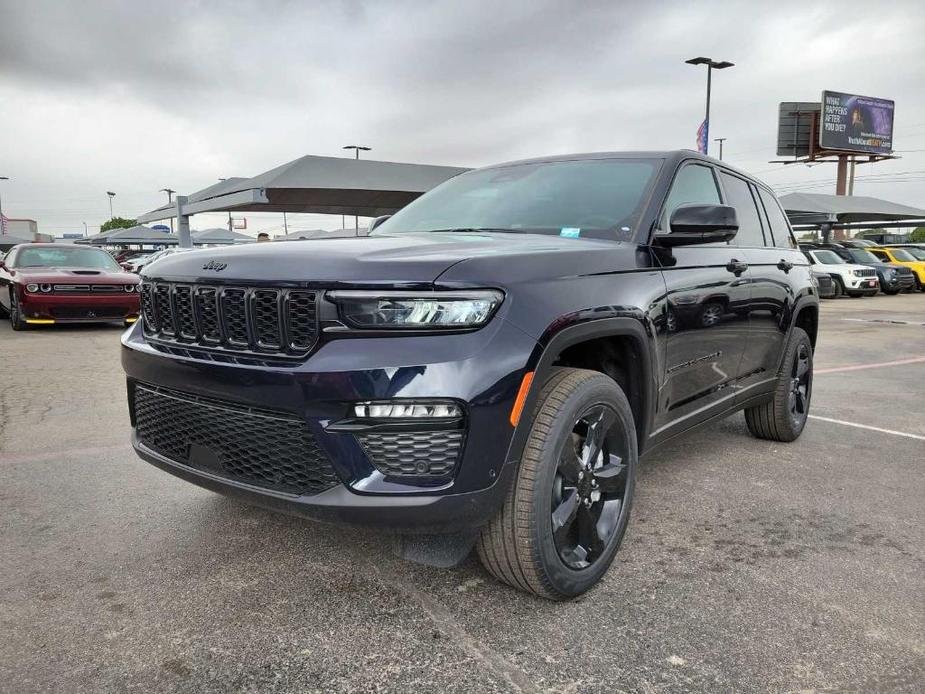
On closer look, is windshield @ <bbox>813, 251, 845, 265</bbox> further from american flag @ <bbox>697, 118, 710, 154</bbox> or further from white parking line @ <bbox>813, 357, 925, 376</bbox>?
white parking line @ <bbox>813, 357, 925, 376</bbox>

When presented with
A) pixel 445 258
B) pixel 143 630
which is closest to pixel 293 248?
pixel 445 258

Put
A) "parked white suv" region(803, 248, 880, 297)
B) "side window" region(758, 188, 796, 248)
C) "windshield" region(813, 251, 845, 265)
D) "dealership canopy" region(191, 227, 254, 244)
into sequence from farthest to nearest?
"dealership canopy" region(191, 227, 254, 244) < "windshield" region(813, 251, 845, 265) < "parked white suv" region(803, 248, 880, 297) < "side window" region(758, 188, 796, 248)

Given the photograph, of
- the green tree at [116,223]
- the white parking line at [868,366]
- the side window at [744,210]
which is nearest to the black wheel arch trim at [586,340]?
the side window at [744,210]

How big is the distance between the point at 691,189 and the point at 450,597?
2236 mm

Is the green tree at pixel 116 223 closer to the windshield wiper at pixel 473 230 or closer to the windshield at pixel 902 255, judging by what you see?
the windshield at pixel 902 255

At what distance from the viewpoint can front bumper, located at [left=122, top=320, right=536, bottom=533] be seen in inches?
81.7

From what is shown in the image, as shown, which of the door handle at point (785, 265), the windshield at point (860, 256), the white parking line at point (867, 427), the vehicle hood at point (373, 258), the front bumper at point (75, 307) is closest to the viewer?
the vehicle hood at point (373, 258)

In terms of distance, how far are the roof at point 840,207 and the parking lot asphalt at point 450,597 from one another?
106 ft

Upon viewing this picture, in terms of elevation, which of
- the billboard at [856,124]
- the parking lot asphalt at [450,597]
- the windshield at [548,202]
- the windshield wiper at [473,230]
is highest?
the billboard at [856,124]

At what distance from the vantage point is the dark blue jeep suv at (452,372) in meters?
2.12

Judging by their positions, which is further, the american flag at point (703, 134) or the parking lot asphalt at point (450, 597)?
the american flag at point (703, 134)

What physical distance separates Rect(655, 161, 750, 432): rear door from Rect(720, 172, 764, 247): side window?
0.19 m

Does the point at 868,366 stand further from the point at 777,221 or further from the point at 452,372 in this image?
the point at 452,372

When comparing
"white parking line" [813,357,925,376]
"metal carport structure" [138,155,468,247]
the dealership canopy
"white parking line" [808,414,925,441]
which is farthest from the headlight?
the dealership canopy
